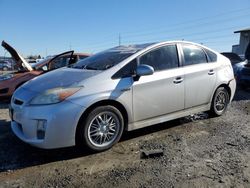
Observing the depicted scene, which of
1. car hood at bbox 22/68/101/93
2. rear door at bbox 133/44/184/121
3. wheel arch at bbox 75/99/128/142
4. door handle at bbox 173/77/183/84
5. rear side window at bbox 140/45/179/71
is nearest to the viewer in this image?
wheel arch at bbox 75/99/128/142

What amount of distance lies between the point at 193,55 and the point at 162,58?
0.82 meters

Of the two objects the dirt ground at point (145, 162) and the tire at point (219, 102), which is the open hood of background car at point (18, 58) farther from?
the tire at point (219, 102)

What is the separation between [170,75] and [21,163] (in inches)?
106

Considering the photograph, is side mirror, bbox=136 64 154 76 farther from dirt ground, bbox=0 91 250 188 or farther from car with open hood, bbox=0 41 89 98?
car with open hood, bbox=0 41 89 98

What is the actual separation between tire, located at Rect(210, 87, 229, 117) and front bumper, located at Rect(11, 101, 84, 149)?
3.09 meters

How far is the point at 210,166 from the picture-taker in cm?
372

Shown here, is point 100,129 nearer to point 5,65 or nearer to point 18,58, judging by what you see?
point 18,58

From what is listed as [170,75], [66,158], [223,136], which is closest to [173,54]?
[170,75]

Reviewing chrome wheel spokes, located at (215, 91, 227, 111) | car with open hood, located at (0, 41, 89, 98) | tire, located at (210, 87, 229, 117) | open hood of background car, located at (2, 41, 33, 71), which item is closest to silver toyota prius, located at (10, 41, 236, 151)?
tire, located at (210, 87, 229, 117)

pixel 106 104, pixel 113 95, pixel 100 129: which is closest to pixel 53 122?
pixel 100 129

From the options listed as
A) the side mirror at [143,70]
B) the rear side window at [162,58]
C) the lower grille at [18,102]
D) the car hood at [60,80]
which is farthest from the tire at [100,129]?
the rear side window at [162,58]

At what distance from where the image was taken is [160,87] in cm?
477

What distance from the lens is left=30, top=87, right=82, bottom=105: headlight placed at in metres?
3.88

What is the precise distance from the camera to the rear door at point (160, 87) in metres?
4.57
